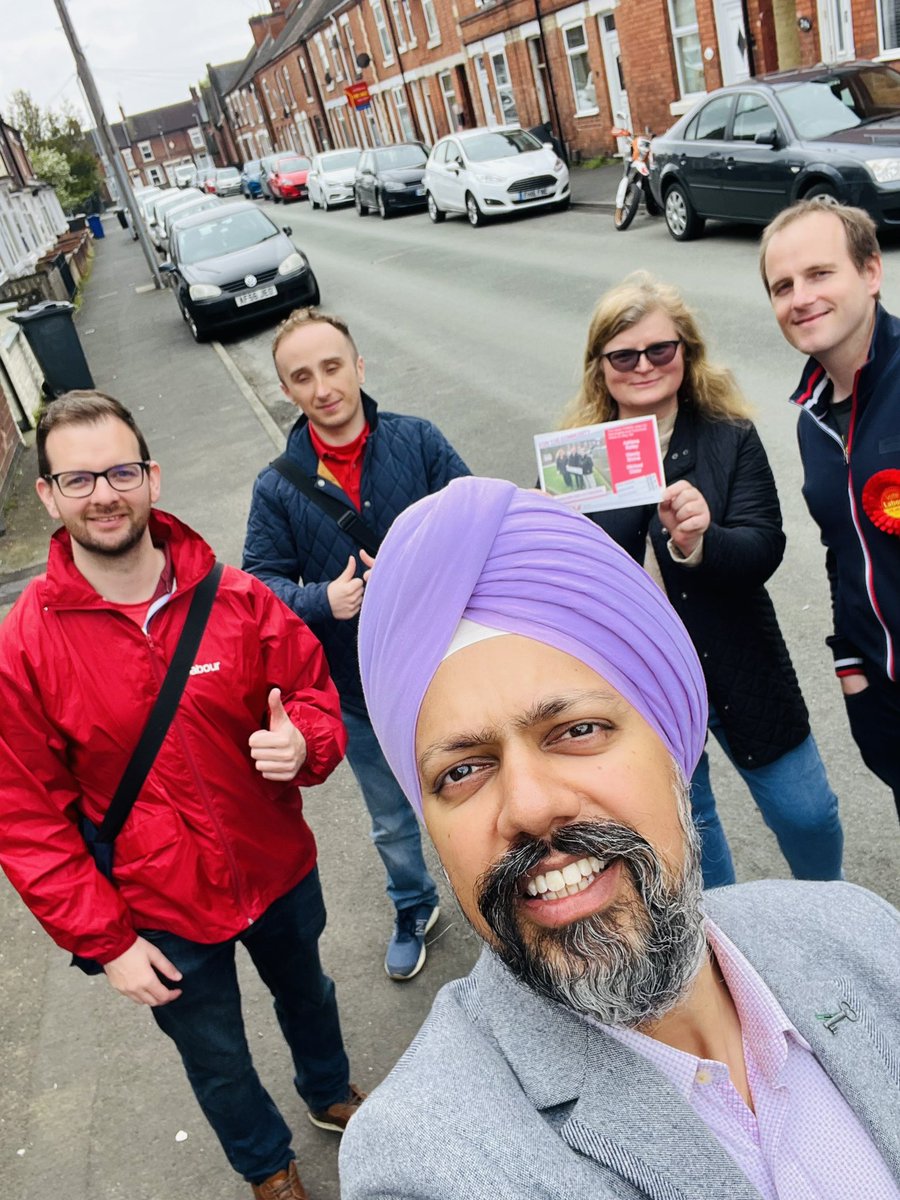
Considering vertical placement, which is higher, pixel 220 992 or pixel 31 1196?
pixel 220 992

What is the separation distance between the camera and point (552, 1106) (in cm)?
119

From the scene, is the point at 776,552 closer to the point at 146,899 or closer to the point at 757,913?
the point at 757,913

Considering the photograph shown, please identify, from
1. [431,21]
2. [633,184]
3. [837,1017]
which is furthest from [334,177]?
[837,1017]

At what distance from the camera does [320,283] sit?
18703mm

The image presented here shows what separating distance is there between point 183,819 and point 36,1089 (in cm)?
175

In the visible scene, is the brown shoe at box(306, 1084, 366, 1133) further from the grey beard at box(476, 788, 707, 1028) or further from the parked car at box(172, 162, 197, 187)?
the parked car at box(172, 162, 197, 187)

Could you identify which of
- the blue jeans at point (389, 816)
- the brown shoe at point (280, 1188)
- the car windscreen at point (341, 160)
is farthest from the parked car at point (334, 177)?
the brown shoe at point (280, 1188)

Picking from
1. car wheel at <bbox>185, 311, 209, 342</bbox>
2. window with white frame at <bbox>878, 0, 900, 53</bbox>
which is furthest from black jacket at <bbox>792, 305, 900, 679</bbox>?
window with white frame at <bbox>878, 0, 900, 53</bbox>

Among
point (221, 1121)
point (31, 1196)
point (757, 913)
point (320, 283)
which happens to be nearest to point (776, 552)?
point (757, 913)

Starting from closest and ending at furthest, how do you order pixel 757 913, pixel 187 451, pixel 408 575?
pixel 408 575 → pixel 757 913 → pixel 187 451

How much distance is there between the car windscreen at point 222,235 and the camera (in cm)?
1667

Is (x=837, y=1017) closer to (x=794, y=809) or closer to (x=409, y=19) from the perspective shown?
(x=794, y=809)

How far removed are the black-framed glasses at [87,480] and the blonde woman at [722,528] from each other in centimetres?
131

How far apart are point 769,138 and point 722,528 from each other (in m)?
11.4
